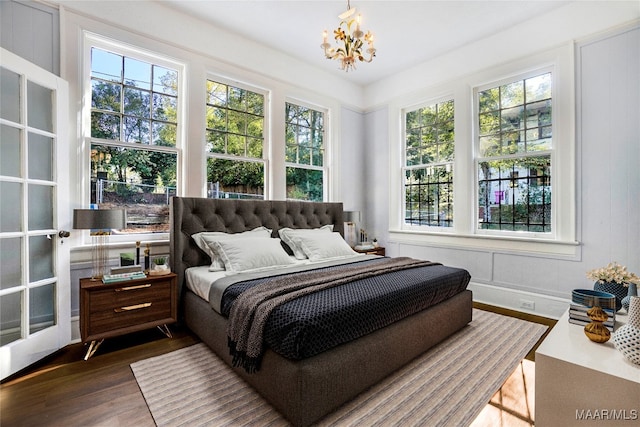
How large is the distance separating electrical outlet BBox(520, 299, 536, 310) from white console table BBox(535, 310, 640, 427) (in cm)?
201

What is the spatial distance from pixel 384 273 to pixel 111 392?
206 cm

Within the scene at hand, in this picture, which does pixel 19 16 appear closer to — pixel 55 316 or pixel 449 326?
pixel 55 316

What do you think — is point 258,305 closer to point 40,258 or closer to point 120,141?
point 40,258

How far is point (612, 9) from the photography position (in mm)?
2840

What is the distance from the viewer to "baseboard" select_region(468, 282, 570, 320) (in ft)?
10.4

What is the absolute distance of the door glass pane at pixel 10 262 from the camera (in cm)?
209

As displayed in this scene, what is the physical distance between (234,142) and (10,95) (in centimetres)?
195

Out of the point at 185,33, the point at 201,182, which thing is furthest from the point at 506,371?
the point at 185,33

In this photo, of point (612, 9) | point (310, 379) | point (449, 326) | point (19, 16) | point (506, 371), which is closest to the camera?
point (310, 379)

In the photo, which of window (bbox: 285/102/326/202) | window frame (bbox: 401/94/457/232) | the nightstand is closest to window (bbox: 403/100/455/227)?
window frame (bbox: 401/94/457/232)

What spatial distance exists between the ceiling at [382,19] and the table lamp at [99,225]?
226 centimetres

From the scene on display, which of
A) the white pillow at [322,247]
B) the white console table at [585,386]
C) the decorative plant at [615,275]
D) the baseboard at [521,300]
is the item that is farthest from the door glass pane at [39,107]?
the baseboard at [521,300]

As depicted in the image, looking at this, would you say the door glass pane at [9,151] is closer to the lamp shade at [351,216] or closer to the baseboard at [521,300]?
the lamp shade at [351,216]

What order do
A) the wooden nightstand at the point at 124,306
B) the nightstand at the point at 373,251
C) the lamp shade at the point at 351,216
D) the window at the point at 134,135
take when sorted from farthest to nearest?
the lamp shade at the point at 351,216 → the nightstand at the point at 373,251 → the window at the point at 134,135 → the wooden nightstand at the point at 124,306
